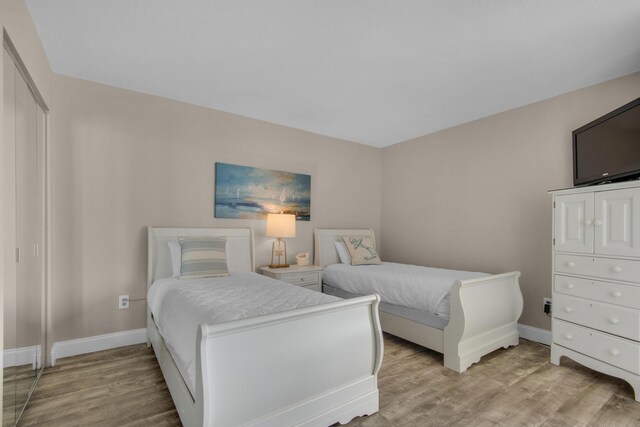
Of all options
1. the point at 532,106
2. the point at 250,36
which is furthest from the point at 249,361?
the point at 532,106

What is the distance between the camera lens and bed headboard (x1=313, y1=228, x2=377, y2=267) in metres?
4.18

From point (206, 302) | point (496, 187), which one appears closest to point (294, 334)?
point (206, 302)

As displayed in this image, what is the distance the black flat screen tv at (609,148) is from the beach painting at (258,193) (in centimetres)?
280

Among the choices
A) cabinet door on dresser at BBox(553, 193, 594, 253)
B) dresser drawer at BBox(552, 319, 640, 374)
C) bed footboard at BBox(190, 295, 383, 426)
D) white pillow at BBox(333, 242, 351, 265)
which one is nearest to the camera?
bed footboard at BBox(190, 295, 383, 426)

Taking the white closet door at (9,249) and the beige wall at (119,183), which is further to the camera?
the beige wall at (119,183)

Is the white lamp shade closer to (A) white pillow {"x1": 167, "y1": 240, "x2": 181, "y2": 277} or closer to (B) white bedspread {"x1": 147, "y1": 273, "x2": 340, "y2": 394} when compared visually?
(B) white bedspread {"x1": 147, "y1": 273, "x2": 340, "y2": 394}

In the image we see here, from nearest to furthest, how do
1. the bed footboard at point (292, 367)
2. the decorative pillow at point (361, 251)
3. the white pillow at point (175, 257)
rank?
the bed footboard at point (292, 367)
the white pillow at point (175, 257)
the decorative pillow at point (361, 251)

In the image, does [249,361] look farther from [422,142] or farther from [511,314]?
[422,142]

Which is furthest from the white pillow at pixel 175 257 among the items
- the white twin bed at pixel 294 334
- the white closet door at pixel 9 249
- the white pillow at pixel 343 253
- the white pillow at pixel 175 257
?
the white pillow at pixel 343 253

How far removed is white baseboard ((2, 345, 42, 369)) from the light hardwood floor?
215 mm

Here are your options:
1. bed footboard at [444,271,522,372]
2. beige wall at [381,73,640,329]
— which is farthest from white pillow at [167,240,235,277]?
beige wall at [381,73,640,329]

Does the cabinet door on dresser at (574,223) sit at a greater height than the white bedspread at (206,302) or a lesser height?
greater

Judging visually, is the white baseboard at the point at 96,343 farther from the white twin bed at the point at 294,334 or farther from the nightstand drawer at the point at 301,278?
the nightstand drawer at the point at 301,278

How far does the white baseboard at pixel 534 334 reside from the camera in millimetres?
3084
